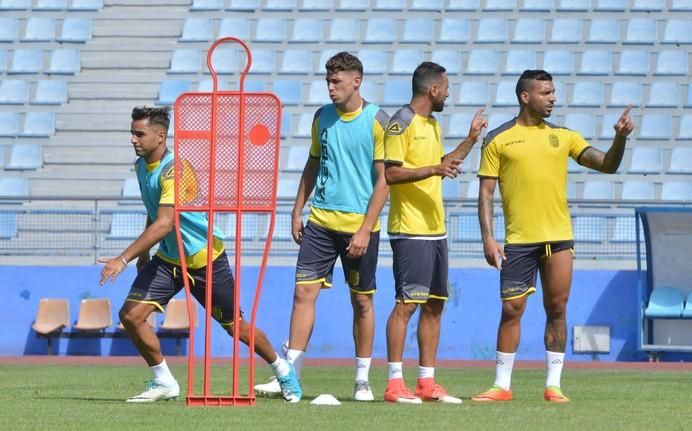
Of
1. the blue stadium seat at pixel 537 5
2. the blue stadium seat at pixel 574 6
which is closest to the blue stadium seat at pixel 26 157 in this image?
the blue stadium seat at pixel 537 5

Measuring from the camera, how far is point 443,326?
18.0 m

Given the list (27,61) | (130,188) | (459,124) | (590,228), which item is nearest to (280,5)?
(459,124)

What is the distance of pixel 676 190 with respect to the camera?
20797 mm

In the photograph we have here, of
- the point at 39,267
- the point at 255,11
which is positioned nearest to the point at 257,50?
the point at 255,11

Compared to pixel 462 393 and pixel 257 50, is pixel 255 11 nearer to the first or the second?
pixel 257 50

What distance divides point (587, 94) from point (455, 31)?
2.54 metres

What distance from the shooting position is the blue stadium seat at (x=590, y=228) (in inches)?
Result: 693

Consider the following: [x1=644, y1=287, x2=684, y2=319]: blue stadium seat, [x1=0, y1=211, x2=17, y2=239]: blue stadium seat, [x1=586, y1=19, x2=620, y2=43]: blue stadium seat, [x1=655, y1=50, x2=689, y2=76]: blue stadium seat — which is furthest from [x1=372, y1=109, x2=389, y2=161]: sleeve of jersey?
[x1=586, y1=19, x2=620, y2=43]: blue stadium seat

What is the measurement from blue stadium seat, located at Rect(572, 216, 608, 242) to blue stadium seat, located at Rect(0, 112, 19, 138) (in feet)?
32.3

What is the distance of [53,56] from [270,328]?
8553 mm

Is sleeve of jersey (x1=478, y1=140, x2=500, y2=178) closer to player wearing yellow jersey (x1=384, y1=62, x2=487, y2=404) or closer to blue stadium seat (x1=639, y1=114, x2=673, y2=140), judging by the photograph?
player wearing yellow jersey (x1=384, y1=62, x2=487, y2=404)

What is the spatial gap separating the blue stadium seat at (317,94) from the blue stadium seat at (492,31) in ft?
8.86

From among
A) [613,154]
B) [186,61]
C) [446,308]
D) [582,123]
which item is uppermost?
[186,61]

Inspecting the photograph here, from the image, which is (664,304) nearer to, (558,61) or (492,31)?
(558,61)
